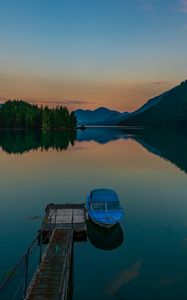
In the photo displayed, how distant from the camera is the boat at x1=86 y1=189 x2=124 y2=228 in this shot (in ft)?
113

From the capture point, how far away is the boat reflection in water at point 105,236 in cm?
3192

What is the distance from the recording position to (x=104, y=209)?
36531 mm

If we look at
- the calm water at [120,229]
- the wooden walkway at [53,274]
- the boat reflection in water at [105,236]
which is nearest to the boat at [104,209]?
the boat reflection in water at [105,236]

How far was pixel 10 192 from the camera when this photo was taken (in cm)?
5328

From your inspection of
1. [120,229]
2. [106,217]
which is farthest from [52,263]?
[120,229]

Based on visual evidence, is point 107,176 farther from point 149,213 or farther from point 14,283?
point 14,283

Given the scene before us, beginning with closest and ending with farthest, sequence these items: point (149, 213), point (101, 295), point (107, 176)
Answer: point (101, 295) < point (149, 213) < point (107, 176)

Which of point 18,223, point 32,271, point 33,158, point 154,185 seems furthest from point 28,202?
point 33,158

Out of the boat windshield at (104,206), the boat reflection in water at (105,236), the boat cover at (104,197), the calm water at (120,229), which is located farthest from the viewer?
the boat cover at (104,197)

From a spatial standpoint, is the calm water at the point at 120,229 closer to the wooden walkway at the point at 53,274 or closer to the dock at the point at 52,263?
the dock at the point at 52,263

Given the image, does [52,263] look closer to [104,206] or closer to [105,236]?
[105,236]

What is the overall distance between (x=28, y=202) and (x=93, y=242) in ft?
61.2

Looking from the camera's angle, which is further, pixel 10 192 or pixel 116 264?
pixel 10 192

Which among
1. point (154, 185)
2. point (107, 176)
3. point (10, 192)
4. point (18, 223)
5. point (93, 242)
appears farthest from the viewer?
point (107, 176)
